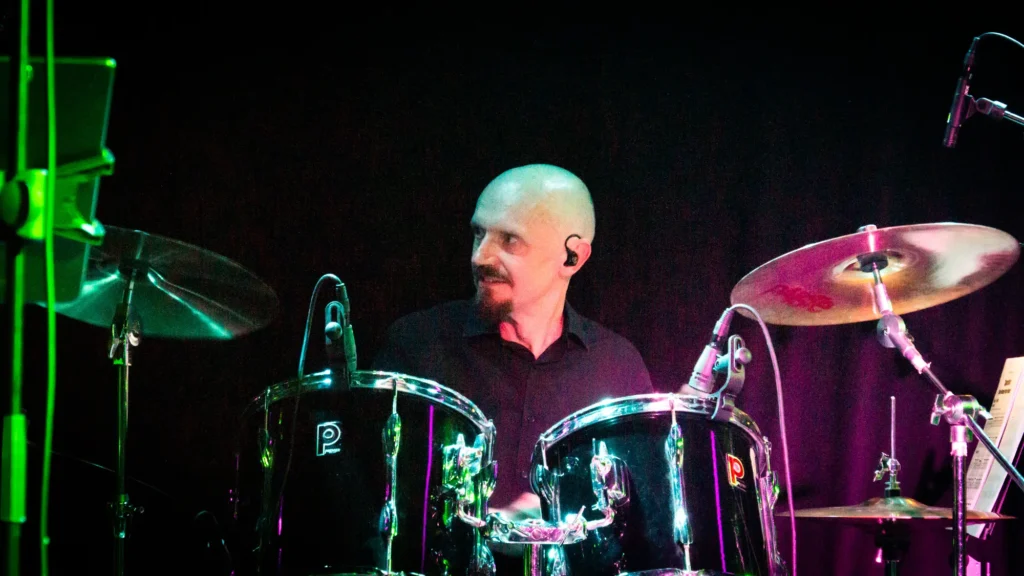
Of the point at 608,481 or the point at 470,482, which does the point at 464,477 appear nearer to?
the point at 470,482

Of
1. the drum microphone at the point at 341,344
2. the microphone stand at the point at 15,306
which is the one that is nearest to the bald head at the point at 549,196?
the drum microphone at the point at 341,344

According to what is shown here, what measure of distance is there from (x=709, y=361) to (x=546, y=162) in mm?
1148

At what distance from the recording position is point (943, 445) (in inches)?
127

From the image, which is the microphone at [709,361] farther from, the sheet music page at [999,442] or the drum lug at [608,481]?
the sheet music page at [999,442]

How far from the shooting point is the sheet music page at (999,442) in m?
2.88

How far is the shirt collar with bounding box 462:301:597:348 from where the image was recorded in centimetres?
302

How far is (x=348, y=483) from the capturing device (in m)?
→ 1.98

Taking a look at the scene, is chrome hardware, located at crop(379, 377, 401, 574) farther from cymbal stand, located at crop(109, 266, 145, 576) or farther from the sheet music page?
the sheet music page

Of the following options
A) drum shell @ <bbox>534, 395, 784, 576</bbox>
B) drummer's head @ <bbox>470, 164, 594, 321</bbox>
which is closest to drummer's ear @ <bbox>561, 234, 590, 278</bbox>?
drummer's head @ <bbox>470, 164, 594, 321</bbox>

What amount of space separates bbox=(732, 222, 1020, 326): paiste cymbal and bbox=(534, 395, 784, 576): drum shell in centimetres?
55

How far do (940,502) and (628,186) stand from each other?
1.53 m

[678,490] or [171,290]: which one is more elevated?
[171,290]

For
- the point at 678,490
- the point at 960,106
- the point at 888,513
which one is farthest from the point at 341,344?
the point at 960,106

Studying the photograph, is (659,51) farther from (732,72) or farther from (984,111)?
(984,111)
